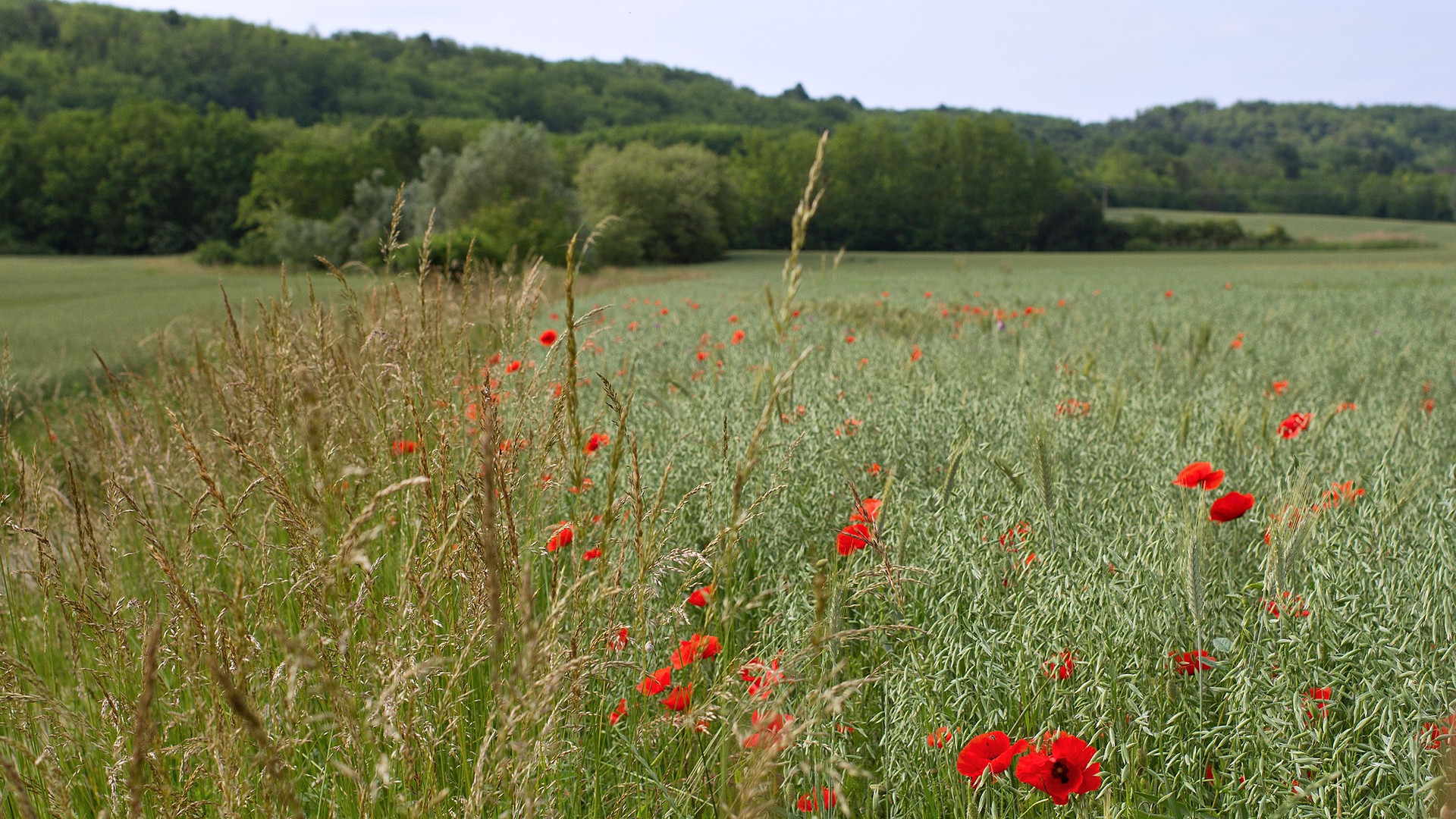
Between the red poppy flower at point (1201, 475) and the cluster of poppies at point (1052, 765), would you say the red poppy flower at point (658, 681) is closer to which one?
the cluster of poppies at point (1052, 765)

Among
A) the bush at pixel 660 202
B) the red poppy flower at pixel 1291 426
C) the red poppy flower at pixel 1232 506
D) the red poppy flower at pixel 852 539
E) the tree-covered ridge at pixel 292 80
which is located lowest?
the red poppy flower at pixel 852 539

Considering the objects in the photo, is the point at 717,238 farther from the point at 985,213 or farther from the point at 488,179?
the point at 985,213

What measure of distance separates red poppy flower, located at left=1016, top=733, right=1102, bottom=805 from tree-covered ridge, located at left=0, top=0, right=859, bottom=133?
94802 millimetres

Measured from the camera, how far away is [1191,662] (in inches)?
60.5

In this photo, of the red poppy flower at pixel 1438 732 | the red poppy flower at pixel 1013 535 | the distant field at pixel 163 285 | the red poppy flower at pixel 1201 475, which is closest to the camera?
the red poppy flower at pixel 1438 732

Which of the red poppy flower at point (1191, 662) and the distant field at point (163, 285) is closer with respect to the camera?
the red poppy flower at point (1191, 662)

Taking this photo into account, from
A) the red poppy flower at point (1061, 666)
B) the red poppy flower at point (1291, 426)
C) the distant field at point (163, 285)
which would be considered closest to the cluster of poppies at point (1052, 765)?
the red poppy flower at point (1061, 666)

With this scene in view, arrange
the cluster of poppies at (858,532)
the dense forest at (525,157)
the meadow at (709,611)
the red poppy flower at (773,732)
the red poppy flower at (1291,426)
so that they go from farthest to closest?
the dense forest at (525,157) → the red poppy flower at (1291,426) → the cluster of poppies at (858,532) → the meadow at (709,611) → the red poppy flower at (773,732)

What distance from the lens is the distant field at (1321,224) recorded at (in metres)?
59.3

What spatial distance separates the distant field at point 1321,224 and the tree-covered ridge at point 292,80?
44297 mm

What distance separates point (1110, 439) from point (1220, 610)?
113cm

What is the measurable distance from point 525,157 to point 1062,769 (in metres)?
42.1

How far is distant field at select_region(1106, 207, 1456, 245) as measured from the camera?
59.3 metres

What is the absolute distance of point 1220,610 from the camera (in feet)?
5.86
